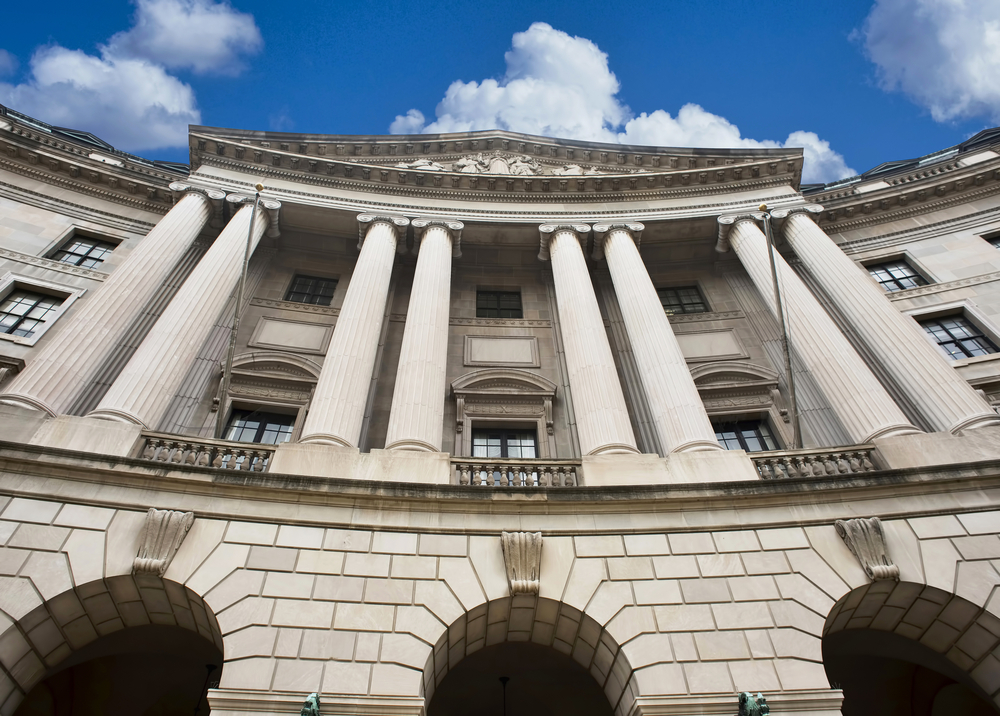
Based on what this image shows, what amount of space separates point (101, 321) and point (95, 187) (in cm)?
1146

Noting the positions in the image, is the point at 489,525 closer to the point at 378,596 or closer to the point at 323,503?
the point at 378,596

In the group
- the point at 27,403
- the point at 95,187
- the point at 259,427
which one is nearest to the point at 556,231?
the point at 259,427

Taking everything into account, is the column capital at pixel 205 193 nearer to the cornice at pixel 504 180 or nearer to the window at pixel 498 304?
the cornice at pixel 504 180

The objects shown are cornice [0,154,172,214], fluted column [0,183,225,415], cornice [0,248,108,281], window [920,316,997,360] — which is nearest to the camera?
fluted column [0,183,225,415]

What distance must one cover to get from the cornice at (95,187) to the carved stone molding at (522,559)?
1983 centimetres

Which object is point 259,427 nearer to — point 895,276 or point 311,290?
point 311,290

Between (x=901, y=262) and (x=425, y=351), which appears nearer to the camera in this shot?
(x=425, y=351)

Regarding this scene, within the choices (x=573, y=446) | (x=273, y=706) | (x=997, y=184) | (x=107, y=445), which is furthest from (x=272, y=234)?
(x=997, y=184)

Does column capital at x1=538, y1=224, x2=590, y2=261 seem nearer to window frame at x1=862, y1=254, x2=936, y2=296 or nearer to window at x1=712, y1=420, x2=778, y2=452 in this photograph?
window at x1=712, y1=420, x2=778, y2=452

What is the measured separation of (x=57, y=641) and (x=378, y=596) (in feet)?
17.6

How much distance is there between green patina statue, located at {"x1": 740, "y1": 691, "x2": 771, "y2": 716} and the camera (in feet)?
29.6

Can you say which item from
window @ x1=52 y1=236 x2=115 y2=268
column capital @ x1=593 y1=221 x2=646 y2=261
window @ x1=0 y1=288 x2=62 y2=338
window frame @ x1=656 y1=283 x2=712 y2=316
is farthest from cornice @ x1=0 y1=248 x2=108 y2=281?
window frame @ x1=656 y1=283 x2=712 y2=316

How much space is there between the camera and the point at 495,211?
23172mm

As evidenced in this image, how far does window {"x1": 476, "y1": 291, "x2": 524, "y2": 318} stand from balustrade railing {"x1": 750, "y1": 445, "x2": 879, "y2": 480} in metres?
10.8
